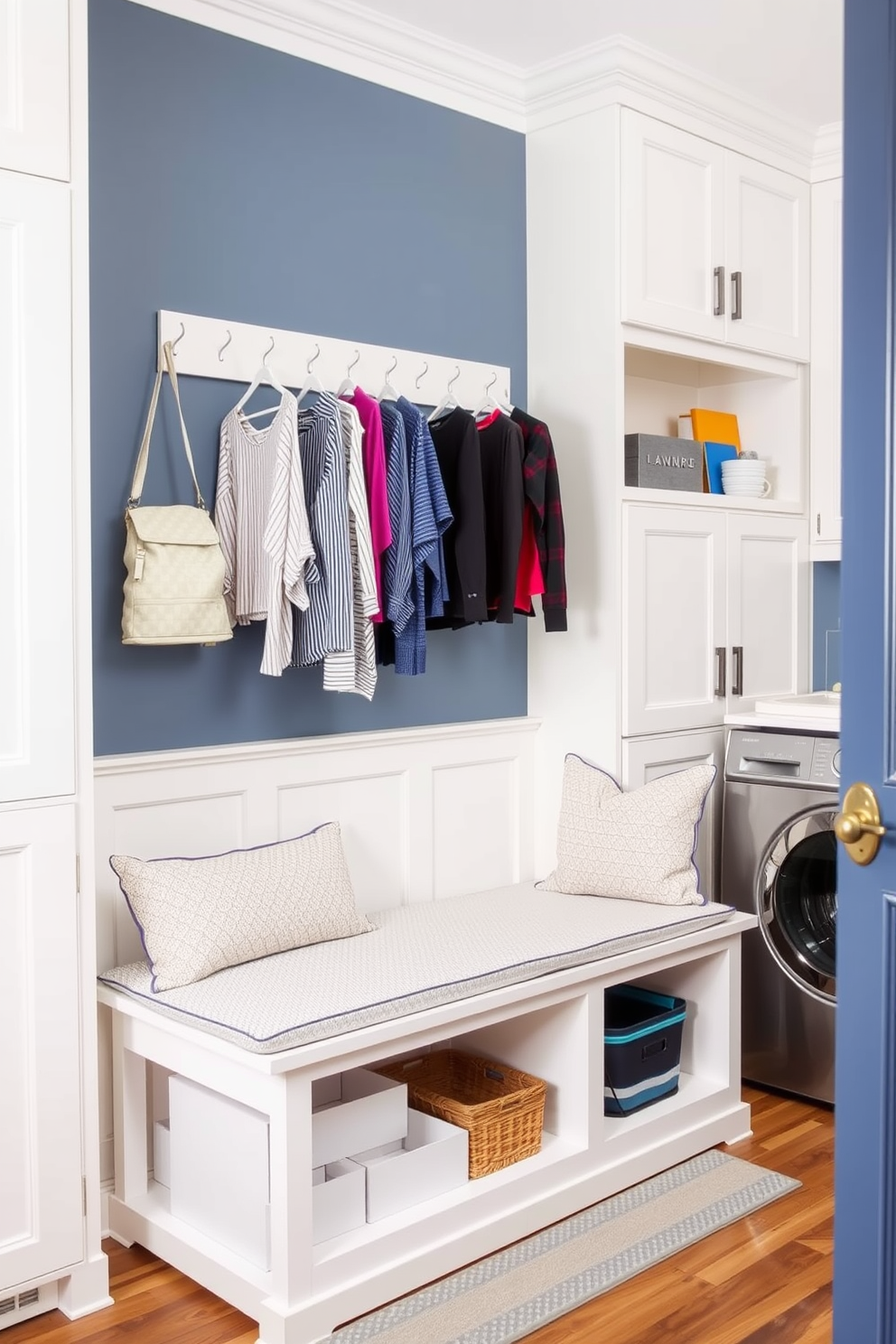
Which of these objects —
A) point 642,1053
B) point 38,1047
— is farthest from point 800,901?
point 38,1047

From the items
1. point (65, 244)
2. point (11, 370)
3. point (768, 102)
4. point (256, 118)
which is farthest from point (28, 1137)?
point (768, 102)

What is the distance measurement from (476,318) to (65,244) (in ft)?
4.68

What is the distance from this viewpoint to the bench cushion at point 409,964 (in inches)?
89.6

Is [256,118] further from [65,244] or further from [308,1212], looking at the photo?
[308,1212]

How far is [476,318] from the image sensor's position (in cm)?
340

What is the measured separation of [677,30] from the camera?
10.3ft

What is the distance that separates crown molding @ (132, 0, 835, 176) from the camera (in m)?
2.91

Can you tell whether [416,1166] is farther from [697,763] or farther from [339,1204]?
[697,763]

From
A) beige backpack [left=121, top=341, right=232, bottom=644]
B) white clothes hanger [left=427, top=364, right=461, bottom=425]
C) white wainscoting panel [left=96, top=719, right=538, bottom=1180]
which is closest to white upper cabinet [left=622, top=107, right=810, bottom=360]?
white clothes hanger [left=427, top=364, right=461, bottom=425]

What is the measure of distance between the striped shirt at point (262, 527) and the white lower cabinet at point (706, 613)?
1.02 m

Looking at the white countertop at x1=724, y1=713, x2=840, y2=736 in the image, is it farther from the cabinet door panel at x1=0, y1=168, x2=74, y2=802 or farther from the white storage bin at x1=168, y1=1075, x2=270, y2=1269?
the cabinet door panel at x1=0, y1=168, x2=74, y2=802

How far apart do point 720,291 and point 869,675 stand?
219cm

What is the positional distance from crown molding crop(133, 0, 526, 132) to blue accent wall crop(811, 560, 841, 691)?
160 centimetres

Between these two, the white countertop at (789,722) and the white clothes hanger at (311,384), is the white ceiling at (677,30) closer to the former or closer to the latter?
the white clothes hanger at (311,384)
